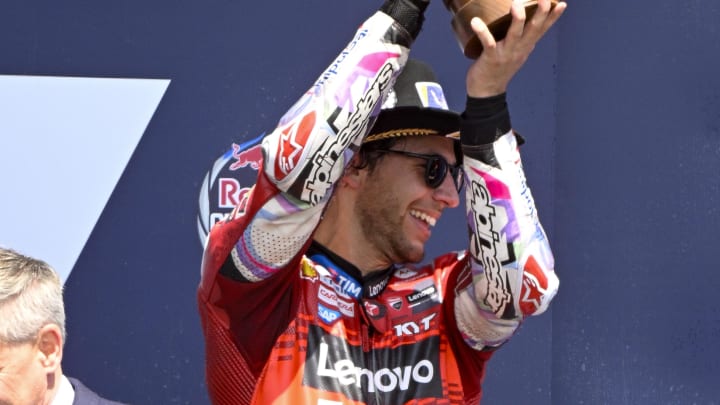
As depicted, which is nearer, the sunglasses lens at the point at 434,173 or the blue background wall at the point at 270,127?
the sunglasses lens at the point at 434,173

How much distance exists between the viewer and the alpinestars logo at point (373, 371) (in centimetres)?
217

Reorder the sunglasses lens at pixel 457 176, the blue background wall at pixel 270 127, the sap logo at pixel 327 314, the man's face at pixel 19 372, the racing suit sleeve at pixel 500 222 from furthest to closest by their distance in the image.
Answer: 1. the blue background wall at pixel 270 127
2. the sunglasses lens at pixel 457 176
3. the sap logo at pixel 327 314
4. the racing suit sleeve at pixel 500 222
5. the man's face at pixel 19 372

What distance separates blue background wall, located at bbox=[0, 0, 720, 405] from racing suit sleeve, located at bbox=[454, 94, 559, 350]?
831mm

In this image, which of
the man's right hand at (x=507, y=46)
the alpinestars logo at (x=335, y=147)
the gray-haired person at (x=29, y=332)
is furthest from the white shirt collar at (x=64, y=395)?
the man's right hand at (x=507, y=46)

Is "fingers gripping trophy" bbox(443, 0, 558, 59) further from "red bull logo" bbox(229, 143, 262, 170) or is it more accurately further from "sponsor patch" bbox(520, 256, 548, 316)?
"red bull logo" bbox(229, 143, 262, 170)

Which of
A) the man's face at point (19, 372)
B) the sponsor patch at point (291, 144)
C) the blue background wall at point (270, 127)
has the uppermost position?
the sponsor patch at point (291, 144)

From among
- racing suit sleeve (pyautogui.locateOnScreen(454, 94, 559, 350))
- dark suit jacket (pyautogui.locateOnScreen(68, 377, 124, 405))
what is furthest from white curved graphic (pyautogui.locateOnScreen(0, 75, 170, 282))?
racing suit sleeve (pyautogui.locateOnScreen(454, 94, 559, 350))

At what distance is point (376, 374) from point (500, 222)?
0.37 meters

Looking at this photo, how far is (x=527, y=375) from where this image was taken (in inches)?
121

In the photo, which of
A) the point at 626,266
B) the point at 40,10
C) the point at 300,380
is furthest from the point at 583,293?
the point at 40,10

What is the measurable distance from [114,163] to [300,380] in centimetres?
98

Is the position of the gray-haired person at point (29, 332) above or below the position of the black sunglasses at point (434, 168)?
above

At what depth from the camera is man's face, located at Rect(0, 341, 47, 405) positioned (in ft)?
6.38

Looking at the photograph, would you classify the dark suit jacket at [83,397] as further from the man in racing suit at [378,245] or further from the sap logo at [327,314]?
the sap logo at [327,314]
